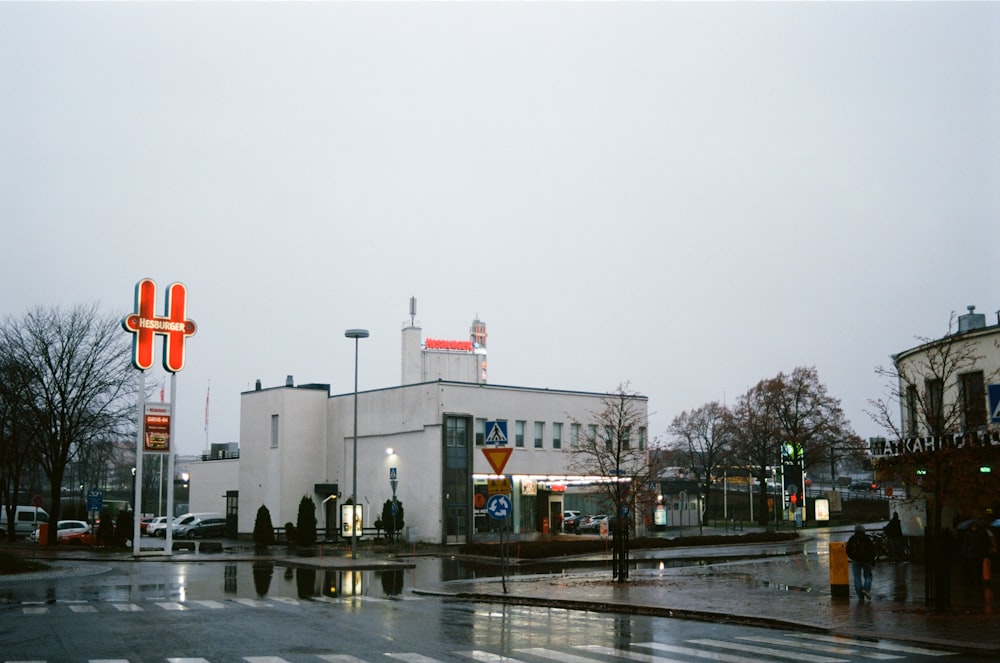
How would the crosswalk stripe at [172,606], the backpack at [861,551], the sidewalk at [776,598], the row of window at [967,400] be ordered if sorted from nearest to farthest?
the sidewalk at [776,598]
the backpack at [861,551]
the crosswalk stripe at [172,606]
the row of window at [967,400]

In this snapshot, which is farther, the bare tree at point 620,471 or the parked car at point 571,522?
the parked car at point 571,522

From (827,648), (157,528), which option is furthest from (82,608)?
(157,528)

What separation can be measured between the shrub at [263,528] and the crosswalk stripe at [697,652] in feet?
142

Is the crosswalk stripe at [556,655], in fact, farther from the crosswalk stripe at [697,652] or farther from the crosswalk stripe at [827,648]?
the crosswalk stripe at [827,648]

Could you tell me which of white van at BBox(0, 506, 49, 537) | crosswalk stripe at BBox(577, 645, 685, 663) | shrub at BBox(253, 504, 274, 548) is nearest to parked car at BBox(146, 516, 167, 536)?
white van at BBox(0, 506, 49, 537)

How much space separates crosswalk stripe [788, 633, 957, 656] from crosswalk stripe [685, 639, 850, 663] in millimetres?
1382

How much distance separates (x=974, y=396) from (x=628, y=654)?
745 inches

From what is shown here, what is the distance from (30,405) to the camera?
52875 mm

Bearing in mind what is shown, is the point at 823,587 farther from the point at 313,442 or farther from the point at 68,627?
the point at 313,442

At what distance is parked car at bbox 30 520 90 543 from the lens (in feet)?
187

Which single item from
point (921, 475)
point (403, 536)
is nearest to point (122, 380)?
point (403, 536)

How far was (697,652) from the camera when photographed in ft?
47.7

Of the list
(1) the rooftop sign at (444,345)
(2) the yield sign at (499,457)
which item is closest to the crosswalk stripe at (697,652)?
(2) the yield sign at (499,457)

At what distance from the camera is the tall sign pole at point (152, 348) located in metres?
43.6
